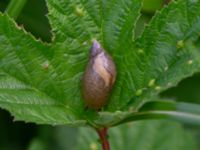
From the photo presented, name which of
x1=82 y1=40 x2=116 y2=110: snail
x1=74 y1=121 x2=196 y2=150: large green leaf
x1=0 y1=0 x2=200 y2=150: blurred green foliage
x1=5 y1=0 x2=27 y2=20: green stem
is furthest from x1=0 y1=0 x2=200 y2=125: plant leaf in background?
x1=0 y1=0 x2=200 y2=150: blurred green foliage

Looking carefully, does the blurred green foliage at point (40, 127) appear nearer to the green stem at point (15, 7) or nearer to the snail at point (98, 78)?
the green stem at point (15, 7)

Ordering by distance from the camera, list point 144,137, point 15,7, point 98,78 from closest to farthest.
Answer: point 98,78
point 15,7
point 144,137

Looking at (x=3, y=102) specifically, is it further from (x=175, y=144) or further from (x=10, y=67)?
(x=175, y=144)

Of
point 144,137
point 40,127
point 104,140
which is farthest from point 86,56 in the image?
point 40,127

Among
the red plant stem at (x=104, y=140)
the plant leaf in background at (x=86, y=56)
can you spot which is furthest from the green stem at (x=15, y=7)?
the red plant stem at (x=104, y=140)

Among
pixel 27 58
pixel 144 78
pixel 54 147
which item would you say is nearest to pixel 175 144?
pixel 54 147

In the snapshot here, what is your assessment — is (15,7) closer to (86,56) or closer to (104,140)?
(86,56)
